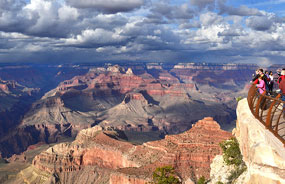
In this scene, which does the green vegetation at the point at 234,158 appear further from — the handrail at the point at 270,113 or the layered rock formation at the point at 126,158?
the layered rock formation at the point at 126,158

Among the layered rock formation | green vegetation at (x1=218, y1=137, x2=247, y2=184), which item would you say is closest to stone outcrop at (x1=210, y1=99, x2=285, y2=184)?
green vegetation at (x1=218, y1=137, x2=247, y2=184)

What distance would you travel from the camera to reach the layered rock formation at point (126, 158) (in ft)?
262

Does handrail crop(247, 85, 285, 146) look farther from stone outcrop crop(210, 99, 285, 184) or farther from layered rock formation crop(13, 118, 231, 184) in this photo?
layered rock formation crop(13, 118, 231, 184)

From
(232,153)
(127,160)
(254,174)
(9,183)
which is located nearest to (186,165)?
(127,160)

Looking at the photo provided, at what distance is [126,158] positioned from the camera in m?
95.3

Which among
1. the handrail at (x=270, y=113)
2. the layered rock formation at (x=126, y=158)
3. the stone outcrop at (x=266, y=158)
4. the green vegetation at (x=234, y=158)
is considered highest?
the handrail at (x=270, y=113)

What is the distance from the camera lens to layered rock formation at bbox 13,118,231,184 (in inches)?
3145

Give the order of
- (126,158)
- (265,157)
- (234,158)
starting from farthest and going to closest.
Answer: (126,158) < (234,158) < (265,157)

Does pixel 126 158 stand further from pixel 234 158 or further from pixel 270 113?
pixel 270 113

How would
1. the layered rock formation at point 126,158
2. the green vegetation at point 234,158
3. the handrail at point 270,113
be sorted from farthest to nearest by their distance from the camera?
the layered rock formation at point 126,158
the green vegetation at point 234,158
the handrail at point 270,113

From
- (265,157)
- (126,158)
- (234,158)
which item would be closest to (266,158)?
(265,157)

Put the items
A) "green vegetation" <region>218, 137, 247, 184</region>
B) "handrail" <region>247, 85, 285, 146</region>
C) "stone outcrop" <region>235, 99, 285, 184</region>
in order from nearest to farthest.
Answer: "stone outcrop" <region>235, 99, 285, 184</region> < "handrail" <region>247, 85, 285, 146</region> < "green vegetation" <region>218, 137, 247, 184</region>

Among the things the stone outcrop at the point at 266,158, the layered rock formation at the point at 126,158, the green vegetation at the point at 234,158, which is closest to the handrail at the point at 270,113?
the stone outcrop at the point at 266,158

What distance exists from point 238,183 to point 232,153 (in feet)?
25.8
